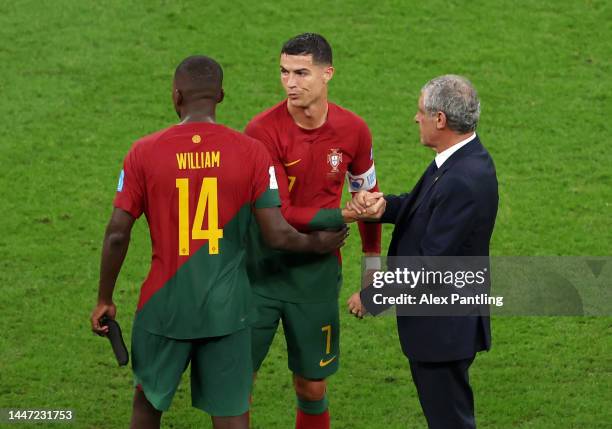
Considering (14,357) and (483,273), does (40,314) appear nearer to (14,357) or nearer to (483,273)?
(14,357)

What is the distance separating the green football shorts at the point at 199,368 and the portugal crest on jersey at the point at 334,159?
118cm

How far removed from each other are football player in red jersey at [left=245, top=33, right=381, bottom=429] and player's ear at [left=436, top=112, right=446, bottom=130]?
81 centimetres

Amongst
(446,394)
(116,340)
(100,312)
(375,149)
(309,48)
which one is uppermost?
(309,48)

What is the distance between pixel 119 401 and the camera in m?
7.98

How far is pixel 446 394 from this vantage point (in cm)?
634

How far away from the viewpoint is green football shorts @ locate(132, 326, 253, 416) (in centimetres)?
613

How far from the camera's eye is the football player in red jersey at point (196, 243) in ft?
19.5

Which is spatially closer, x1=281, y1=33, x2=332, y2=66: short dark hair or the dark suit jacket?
the dark suit jacket

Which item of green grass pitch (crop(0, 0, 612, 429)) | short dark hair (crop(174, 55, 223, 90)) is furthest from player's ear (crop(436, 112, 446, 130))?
green grass pitch (crop(0, 0, 612, 429))

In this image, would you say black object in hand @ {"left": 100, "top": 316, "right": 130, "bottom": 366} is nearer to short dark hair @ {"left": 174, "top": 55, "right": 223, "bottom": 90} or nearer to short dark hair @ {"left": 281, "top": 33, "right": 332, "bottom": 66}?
short dark hair @ {"left": 174, "top": 55, "right": 223, "bottom": 90}

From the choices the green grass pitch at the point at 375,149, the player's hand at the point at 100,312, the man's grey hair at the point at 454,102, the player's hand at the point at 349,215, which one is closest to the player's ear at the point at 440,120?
the man's grey hair at the point at 454,102

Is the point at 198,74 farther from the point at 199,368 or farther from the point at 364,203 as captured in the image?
the point at 199,368

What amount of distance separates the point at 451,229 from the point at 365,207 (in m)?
0.78

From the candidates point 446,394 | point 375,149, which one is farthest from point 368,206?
point 375,149
